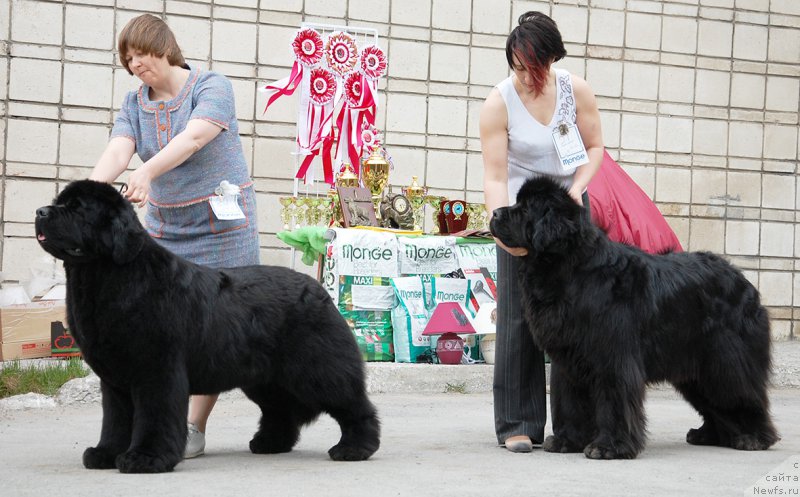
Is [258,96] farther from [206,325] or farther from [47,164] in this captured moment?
[206,325]

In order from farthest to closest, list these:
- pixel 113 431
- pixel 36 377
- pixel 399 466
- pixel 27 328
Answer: pixel 27 328 < pixel 36 377 < pixel 399 466 < pixel 113 431

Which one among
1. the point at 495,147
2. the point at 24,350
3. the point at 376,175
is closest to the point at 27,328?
the point at 24,350

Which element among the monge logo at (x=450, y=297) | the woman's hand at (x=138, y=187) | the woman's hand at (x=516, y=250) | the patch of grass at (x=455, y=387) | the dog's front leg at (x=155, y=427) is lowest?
the patch of grass at (x=455, y=387)

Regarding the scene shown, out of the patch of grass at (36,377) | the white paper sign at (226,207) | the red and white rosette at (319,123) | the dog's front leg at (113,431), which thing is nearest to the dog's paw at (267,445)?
the dog's front leg at (113,431)

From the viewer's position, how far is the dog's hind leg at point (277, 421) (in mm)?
4242

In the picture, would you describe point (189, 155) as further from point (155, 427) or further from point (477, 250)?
point (477, 250)

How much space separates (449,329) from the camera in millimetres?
6793

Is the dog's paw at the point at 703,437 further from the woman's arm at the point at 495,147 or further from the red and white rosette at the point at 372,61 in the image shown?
the red and white rosette at the point at 372,61

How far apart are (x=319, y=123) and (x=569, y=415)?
12.8 ft

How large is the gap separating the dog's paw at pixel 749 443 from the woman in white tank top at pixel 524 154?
31.8 inches

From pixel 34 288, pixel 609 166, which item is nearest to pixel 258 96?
pixel 34 288

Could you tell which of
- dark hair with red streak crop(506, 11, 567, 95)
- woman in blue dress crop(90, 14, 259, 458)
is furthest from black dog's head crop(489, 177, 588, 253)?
woman in blue dress crop(90, 14, 259, 458)

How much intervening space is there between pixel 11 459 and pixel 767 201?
7.13 meters

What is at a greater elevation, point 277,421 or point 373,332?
point 373,332
